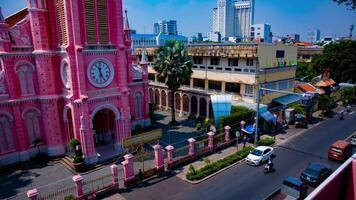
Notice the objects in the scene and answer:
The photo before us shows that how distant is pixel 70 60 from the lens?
22.0m

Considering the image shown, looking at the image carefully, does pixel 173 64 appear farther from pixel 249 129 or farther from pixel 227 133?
pixel 249 129

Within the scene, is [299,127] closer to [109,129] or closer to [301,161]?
[301,161]

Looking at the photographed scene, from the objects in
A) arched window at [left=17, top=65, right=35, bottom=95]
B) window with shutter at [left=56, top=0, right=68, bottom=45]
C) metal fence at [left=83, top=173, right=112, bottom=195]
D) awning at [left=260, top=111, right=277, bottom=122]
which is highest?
window with shutter at [left=56, top=0, right=68, bottom=45]

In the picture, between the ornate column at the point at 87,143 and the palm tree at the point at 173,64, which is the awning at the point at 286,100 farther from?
the ornate column at the point at 87,143

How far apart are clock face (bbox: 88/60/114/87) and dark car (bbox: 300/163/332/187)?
20.1 m

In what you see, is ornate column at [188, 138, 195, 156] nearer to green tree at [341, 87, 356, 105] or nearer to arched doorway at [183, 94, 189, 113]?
arched doorway at [183, 94, 189, 113]

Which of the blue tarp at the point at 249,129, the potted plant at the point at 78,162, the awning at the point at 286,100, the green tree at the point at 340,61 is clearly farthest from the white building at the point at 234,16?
the potted plant at the point at 78,162

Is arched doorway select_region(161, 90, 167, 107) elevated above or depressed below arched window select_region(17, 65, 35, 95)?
below

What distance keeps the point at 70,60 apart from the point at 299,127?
30950mm

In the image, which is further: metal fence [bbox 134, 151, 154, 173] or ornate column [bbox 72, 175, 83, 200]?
metal fence [bbox 134, 151, 154, 173]

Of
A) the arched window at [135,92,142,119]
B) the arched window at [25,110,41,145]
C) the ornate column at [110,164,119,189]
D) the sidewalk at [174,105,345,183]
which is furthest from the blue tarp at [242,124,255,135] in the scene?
the arched window at [25,110,41,145]

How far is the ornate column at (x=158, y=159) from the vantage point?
21016 mm

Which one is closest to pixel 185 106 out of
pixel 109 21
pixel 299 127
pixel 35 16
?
pixel 299 127

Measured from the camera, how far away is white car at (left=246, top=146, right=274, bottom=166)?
74.4 feet
